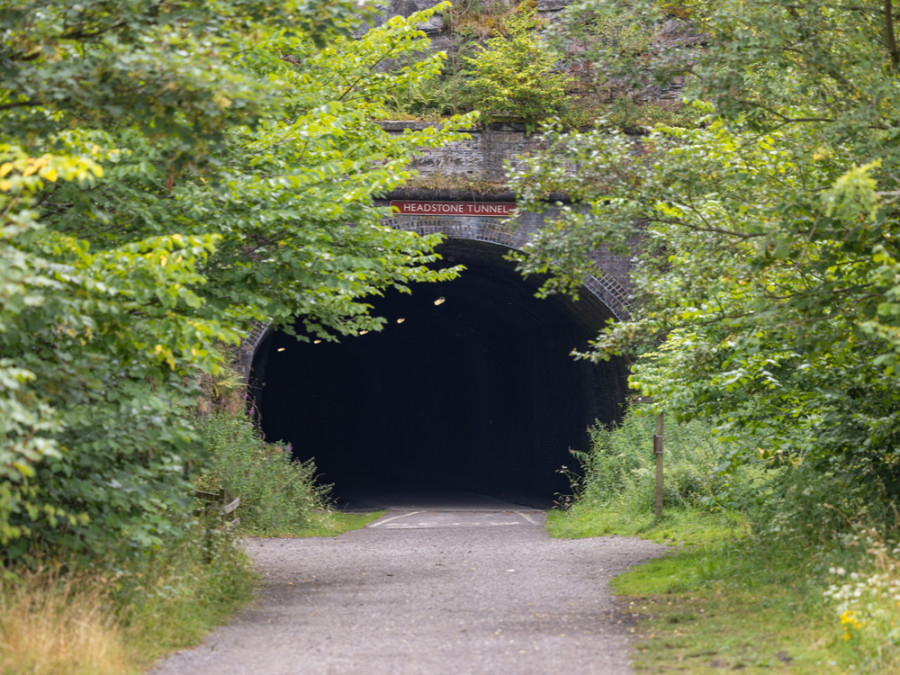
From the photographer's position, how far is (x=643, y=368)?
12594mm

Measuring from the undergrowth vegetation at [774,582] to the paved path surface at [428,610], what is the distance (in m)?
0.51

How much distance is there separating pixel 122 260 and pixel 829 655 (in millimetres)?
Result: 5374

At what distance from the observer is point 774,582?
8961 millimetres

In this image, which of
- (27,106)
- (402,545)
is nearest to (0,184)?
(27,106)

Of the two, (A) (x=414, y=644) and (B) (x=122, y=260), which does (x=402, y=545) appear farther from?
(B) (x=122, y=260)

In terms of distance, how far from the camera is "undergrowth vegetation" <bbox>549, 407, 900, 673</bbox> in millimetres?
6500

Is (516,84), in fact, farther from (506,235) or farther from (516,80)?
(506,235)

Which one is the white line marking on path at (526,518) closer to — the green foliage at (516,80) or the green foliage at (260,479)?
the green foliage at (260,479)

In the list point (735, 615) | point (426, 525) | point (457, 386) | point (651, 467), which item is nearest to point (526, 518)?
point (426, 525)

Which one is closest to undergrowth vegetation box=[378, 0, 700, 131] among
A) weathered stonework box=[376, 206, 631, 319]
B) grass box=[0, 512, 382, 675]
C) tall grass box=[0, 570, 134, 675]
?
weathered stonework box=[376, 206, 631, 319]

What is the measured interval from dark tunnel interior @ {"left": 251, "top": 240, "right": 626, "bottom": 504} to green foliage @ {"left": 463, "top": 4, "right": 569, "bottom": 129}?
2.90 metres

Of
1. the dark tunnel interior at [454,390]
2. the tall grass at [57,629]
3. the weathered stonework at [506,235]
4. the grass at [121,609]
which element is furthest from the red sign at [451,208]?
the tall grass at [57,629]

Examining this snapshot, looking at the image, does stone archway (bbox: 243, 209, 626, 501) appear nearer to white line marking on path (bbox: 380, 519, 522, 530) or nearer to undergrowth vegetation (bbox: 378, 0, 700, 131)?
undergrowth vegetation (bbox: 378, 0, 700, 131)

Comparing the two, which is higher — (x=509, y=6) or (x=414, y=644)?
(x=509, y=6)
